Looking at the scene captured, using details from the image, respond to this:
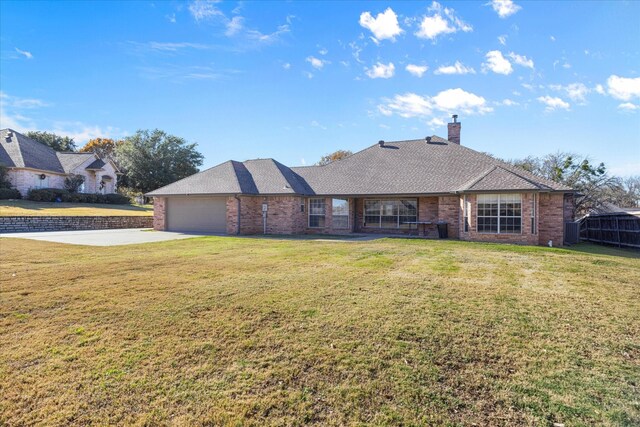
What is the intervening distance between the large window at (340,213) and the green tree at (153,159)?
28894mm

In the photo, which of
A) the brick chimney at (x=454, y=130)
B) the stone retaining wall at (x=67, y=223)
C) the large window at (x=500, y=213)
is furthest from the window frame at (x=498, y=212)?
the stone retaining wall at (x=67, y=223)

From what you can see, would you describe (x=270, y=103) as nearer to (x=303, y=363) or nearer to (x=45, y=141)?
(x=303, y=363)

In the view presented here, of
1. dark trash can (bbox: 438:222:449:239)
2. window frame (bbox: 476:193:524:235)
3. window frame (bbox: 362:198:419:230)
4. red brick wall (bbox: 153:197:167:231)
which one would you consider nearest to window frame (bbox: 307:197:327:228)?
window frame (bbox: 362:198:419:230)

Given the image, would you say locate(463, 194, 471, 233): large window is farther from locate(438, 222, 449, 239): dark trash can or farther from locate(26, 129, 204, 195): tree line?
locate(26, 129, 204, 195): tree line

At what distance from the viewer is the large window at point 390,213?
19234 millimetres

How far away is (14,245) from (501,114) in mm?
24209

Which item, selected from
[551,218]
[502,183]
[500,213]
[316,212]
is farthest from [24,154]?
[551,218]

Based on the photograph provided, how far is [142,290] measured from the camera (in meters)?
6.12

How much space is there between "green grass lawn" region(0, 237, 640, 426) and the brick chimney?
53.5 feet

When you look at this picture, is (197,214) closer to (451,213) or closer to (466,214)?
(451,213)

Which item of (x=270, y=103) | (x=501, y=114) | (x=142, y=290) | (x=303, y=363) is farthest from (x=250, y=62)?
(x=303, y=363)

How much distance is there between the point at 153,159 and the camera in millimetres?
41469

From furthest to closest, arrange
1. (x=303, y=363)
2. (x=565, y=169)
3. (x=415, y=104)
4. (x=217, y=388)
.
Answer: (x=565, y=169) → (x=415, y=104) → (x=303, y=363) → (x=217, y=388)

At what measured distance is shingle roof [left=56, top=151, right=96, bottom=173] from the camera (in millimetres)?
32588
